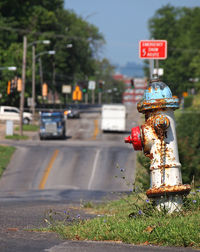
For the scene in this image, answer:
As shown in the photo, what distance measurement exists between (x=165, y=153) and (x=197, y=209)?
36.3 inches

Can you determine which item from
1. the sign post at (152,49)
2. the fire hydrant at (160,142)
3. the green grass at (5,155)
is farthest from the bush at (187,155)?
the green grass at (5,155)

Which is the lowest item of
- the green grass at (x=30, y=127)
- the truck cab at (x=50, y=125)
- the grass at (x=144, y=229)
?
the green grass at (x=30, y=127)

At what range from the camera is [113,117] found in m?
65.9

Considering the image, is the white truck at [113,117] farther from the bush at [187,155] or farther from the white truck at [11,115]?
the bush at [187,155]

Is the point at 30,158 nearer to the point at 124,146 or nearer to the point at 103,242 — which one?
the point at 124,146

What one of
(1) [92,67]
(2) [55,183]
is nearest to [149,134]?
(2) [55,183]

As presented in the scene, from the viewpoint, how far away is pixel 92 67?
111 m

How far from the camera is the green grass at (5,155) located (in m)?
38.7

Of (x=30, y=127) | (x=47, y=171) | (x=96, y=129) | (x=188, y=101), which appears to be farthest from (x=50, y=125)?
(x=188, y=101)

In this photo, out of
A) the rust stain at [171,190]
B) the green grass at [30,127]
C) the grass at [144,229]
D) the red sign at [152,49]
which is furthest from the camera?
the green grass at [30,127]

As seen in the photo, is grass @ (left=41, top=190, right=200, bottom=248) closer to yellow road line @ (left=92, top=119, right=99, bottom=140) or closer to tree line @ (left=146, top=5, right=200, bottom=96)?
yellow road line @ (left=92, top=119, right=99, bottom=140)

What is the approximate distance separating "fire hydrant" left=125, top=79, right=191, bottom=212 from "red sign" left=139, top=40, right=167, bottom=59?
744 cm

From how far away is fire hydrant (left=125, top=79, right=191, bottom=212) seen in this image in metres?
8.08

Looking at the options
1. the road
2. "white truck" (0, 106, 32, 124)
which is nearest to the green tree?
"white truck" (0, 106, 32, 124)
